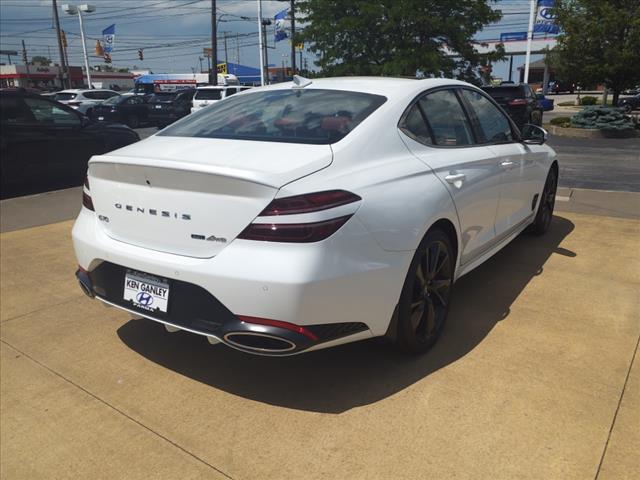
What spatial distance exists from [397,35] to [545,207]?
41.1 feet

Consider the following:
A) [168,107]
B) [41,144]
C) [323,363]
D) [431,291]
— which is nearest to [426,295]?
[431,291]

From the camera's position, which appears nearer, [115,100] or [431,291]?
[431,291]

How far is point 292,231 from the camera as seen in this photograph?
237 cm

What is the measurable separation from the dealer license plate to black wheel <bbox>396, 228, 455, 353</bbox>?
1183 millimetres

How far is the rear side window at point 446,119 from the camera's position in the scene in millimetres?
3430

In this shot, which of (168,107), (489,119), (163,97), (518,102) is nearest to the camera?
(489,119)

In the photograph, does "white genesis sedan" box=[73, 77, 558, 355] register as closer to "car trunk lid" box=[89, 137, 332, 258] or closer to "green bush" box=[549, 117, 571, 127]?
A: "car trunk lid" box=[89, 137, 332, 258]

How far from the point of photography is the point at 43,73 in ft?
247

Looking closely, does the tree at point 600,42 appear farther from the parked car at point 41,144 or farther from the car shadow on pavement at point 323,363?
the car shadow on pavement at point 323,363

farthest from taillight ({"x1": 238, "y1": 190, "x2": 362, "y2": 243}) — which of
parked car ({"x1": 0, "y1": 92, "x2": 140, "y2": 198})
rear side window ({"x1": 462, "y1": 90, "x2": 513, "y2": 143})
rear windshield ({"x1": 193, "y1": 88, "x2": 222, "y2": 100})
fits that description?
rear windshield ({"x1": 193, "y1": 88, "x2": 222, "y2": 100})

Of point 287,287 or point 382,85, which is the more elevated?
point 382,85

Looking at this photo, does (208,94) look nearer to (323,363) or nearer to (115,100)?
(115,100)

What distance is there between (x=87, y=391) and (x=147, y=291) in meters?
0.72

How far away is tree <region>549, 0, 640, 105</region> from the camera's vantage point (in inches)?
603
